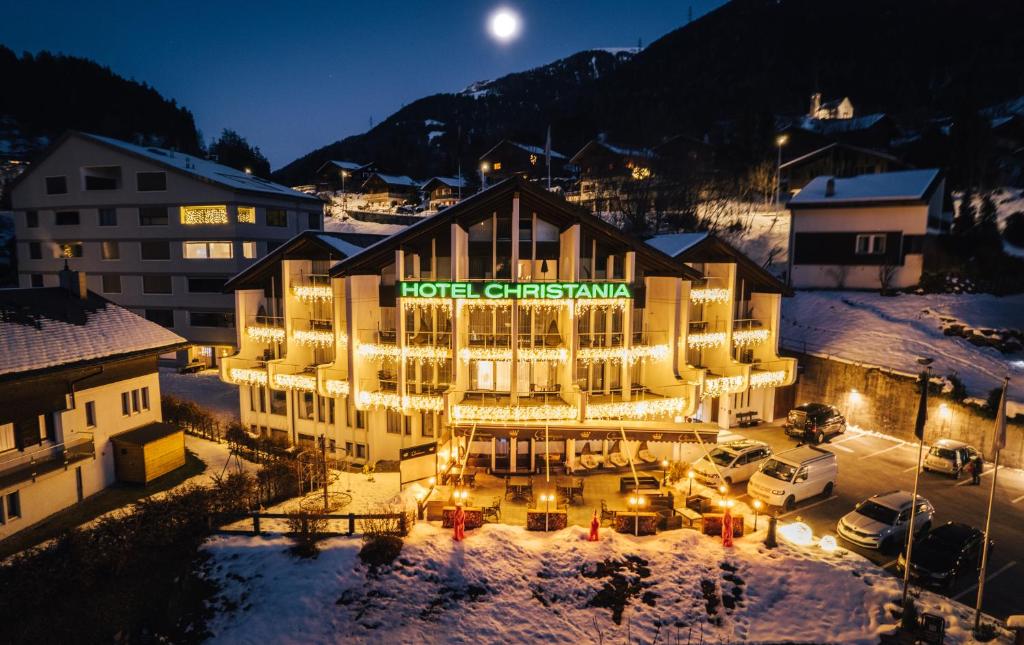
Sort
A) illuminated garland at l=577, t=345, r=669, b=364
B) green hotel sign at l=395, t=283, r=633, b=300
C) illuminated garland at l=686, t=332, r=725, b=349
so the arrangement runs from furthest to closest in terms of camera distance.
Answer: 1. illuminated garland at l=686, t=332, r=725, b=349
2. illuminated garland at l=577, t=345, r=669, b=364
3. green hotel sign at l=395, t=283, r=633, b=300

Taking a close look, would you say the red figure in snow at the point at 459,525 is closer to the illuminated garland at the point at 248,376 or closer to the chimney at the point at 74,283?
the illuminated garland at the point at 248,376

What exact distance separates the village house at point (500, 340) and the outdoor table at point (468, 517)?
10.4ft

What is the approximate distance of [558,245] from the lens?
26375 millimetres

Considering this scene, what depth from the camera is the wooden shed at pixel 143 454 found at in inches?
940

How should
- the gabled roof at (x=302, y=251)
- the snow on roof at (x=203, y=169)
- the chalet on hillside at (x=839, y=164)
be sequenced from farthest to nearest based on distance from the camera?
the chalet on hillside at (x=839, y=164), the snow on roof at (x=203, y=169), the gabled roof at (x=302, y=251)

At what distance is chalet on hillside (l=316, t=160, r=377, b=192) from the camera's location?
3893 inches

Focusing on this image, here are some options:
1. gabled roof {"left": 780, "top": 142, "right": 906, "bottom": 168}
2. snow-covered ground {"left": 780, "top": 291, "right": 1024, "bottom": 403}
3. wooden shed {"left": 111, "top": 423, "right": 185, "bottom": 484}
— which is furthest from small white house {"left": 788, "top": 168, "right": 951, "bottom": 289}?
wooden shed {"left": 111, "top": 423, "right": 185, "bottom": 484}

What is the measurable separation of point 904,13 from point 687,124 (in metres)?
80.7

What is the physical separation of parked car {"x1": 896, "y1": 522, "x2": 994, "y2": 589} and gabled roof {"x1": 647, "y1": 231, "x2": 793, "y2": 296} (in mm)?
16140

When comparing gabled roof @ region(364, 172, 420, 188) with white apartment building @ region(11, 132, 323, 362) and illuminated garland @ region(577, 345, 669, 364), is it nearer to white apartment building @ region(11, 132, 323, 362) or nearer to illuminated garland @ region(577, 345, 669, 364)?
white apartment building @ region(11, 132, 323, 362)

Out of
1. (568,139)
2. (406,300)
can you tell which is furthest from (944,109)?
(406,300)

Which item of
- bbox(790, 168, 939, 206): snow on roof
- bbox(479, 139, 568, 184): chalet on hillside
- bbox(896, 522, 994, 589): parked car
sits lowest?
bbox(896, 522, 994, 589): parked car

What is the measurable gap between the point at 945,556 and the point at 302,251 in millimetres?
31569

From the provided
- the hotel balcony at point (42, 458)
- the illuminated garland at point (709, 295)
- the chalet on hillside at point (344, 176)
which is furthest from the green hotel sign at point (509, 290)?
the chalet on hillside at point (344, 176)
